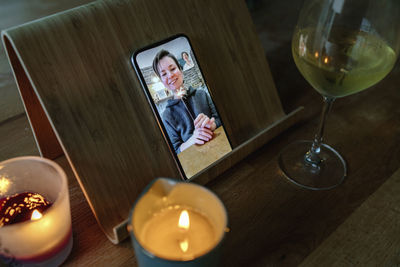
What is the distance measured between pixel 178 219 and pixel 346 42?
0.26m

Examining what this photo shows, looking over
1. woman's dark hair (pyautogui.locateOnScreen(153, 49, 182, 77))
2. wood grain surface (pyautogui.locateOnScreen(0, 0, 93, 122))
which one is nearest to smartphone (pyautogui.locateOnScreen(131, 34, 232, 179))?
woman's dark hair (pyautogui.locateOnScreen(153, 49, 182, 77))

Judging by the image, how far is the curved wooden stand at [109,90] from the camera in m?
0.35

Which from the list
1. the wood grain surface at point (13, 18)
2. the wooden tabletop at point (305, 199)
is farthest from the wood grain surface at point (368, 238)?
the wood grain surface at point (13, 18)

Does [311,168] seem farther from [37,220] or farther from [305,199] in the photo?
[37,220]

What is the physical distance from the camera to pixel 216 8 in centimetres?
48

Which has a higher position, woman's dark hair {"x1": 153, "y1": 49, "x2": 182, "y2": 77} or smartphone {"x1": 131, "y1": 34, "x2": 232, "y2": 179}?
woman's dark hair {"x1": 153, "y1": 49, "x2": 182, "y2": 77}

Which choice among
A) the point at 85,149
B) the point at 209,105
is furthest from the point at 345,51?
the point at 85,149

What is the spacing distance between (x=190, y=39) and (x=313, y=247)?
0.27 m

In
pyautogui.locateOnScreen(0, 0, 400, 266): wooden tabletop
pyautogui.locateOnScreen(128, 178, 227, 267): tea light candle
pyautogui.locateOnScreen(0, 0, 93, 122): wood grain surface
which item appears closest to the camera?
pyautogui.locateOnScreen(128, 178, 227, 267): tea light candle

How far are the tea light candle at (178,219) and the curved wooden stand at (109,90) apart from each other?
0.33ft

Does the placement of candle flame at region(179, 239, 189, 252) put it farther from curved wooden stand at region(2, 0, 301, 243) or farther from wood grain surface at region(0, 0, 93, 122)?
wood grain surface at region(0, 0, 93, 122)

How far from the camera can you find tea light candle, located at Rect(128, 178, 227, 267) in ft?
0.85

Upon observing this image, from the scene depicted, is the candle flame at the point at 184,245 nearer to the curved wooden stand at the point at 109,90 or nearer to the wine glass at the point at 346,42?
the curved wooden stand at the point at 109,90

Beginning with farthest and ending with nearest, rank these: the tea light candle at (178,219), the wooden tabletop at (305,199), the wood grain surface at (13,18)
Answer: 1. the wood grain surface at (13,18)
2. the wooden tabletop at (305,199)
3. the tea light candle at (178,219)
